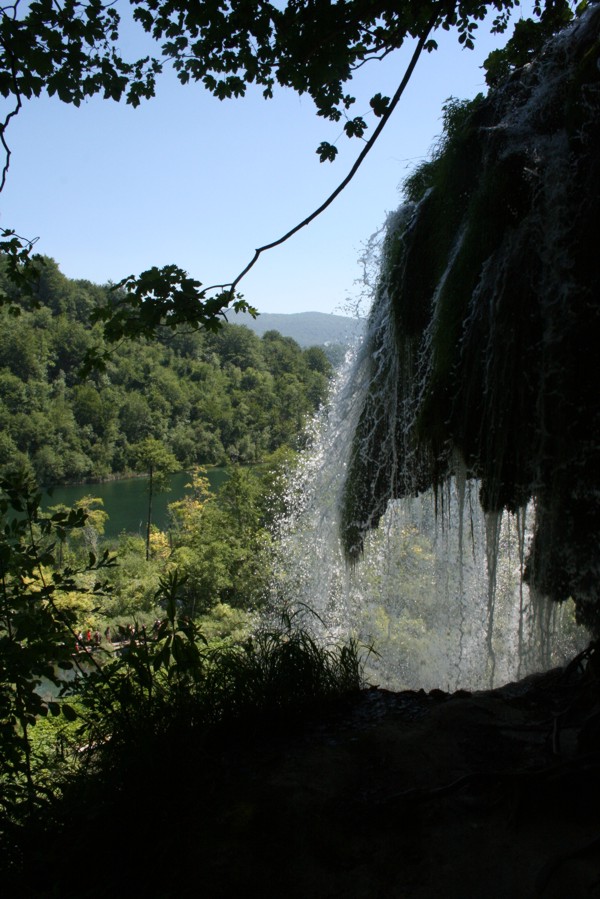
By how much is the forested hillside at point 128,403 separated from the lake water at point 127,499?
1.63m

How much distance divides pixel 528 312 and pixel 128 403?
58441mm

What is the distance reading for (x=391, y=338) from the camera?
612 centimetres

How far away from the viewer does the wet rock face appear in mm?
4250

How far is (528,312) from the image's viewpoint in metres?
4.34

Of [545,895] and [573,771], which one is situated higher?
[573,771]

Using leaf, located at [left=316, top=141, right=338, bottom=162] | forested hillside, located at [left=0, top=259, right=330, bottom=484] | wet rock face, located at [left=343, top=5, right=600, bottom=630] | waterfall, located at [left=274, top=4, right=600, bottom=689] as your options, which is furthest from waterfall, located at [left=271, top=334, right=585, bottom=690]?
forested hillside, located at [left=0, top=259, right=330, bottom=484]

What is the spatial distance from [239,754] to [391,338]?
12.8ft

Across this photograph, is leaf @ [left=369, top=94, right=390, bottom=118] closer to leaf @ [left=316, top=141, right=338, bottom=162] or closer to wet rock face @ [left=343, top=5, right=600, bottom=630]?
leaf @ [left=316, top=141, right=338, bottom=162]

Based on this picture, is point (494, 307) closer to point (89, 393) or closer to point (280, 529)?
point (280, 529)

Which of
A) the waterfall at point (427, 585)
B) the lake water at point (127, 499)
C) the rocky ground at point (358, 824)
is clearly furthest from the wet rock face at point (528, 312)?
the lake water at point (127, 499)

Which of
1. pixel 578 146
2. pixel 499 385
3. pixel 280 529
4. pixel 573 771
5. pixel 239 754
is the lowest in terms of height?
pixel 280 529

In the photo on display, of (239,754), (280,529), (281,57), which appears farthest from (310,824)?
(280,529)

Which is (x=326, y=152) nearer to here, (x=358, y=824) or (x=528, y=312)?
(x=528, y=312)

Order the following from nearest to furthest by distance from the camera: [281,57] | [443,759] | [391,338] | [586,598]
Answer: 1. [443,759]
2. [281,57]
3. [586,598]
4. [391,338]
